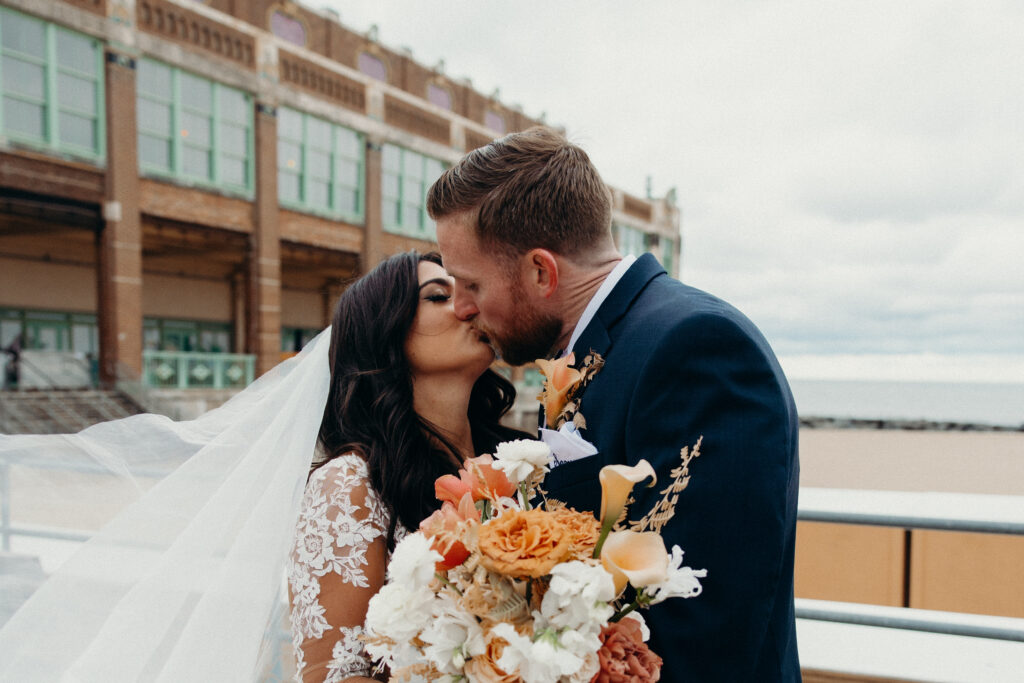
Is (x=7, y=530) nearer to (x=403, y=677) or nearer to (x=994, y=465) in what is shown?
(x=403, y=677)

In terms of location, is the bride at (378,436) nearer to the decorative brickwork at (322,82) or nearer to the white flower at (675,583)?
the white flower at (675,583)

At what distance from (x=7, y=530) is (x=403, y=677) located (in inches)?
98.0

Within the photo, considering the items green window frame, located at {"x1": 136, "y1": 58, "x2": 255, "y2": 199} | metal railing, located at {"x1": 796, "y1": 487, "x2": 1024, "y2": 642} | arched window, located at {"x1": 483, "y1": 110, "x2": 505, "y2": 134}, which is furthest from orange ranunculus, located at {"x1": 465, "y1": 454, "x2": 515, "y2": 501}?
arched window, located at {"x1": 483, "y1": 110, "x2": 505, "y2": 134}

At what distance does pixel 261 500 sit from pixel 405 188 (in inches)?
850

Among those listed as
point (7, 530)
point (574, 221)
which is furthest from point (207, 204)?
point (574, 221)

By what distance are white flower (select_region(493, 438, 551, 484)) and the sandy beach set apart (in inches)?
340

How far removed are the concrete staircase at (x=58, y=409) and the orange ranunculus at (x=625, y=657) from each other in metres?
14.8

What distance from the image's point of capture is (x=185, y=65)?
16375mm

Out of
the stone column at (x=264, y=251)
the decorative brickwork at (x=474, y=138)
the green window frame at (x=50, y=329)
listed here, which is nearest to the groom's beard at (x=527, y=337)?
the stone column at (x=264, y=251)

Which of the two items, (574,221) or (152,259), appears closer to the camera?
(574,221)

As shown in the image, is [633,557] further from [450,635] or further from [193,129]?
[193,129]

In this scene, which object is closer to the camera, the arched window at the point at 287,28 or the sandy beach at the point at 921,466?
the sandy beach at the point at 921,466

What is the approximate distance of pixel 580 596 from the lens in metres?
1.04

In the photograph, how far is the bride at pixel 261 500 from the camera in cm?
192
